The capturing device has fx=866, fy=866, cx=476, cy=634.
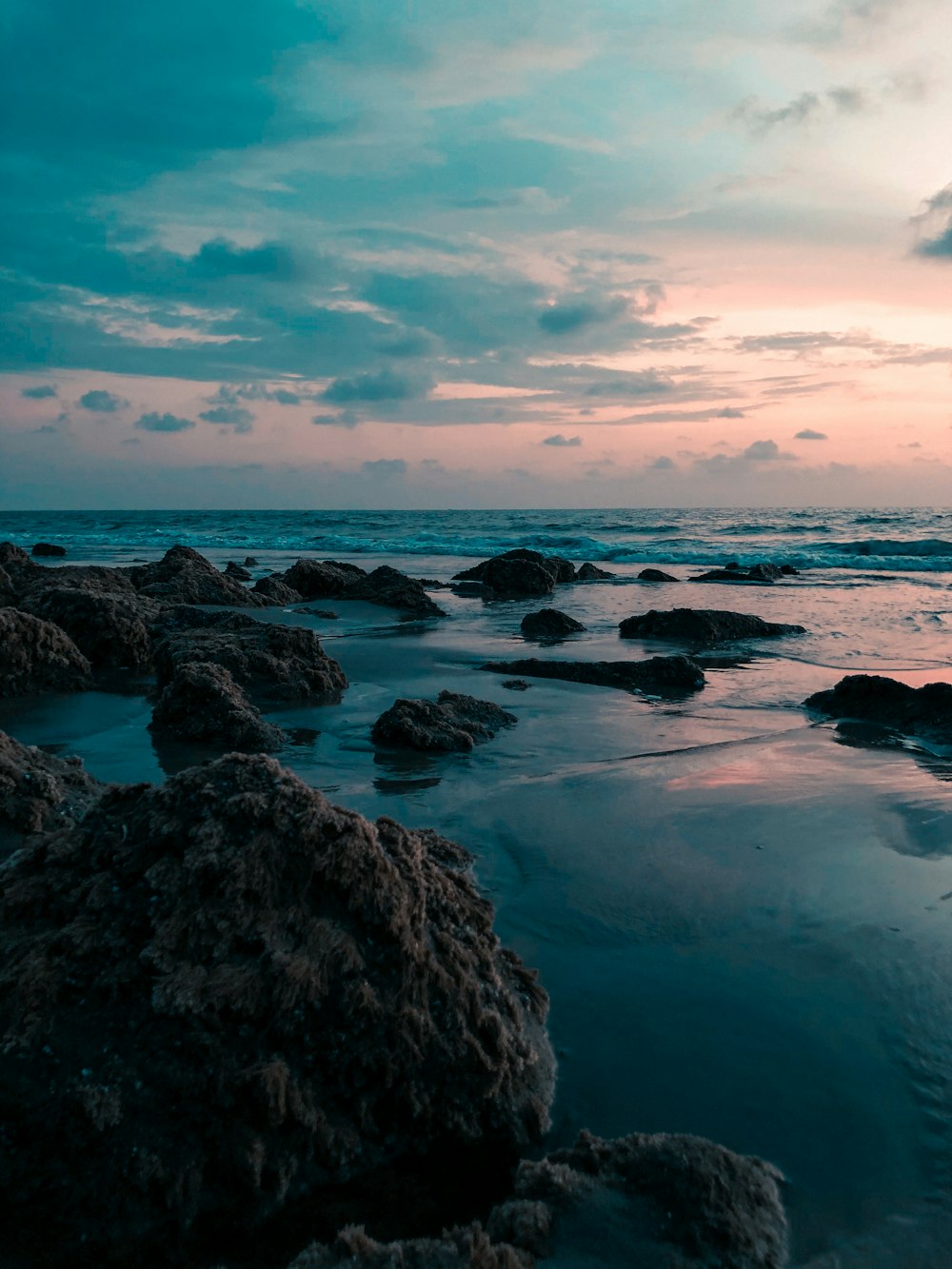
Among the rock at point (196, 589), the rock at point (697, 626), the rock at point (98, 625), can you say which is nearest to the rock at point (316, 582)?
the rock at point (196, 589)

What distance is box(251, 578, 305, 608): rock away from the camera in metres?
13.0

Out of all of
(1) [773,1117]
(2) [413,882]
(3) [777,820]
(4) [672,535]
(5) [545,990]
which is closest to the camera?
(1) [773,1117]

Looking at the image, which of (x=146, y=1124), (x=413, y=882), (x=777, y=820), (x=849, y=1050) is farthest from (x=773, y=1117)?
(x=777, y=820)

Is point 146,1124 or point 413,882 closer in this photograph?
point 146,1124

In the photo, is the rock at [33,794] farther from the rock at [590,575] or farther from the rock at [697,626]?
the rock at [590,575]

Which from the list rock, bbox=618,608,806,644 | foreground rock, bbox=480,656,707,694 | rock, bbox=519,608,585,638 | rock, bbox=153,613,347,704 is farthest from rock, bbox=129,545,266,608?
foreground rock, bbox=480,656,707,694

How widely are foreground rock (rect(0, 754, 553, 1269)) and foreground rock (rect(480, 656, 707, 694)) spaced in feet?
17.5

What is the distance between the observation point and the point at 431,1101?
6.66 ft

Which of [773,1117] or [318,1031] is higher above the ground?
[318,1031]

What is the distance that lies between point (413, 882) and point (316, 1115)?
62cm

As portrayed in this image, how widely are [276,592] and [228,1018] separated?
11787 mm

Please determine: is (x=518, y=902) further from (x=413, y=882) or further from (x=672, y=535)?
(x=672, y=535)

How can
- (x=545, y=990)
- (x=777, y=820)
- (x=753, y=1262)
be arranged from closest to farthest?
(x=753, y=1262) < (x=545, y=990) < (x=777, y=820)

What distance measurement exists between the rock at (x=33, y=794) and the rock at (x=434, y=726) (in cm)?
201
